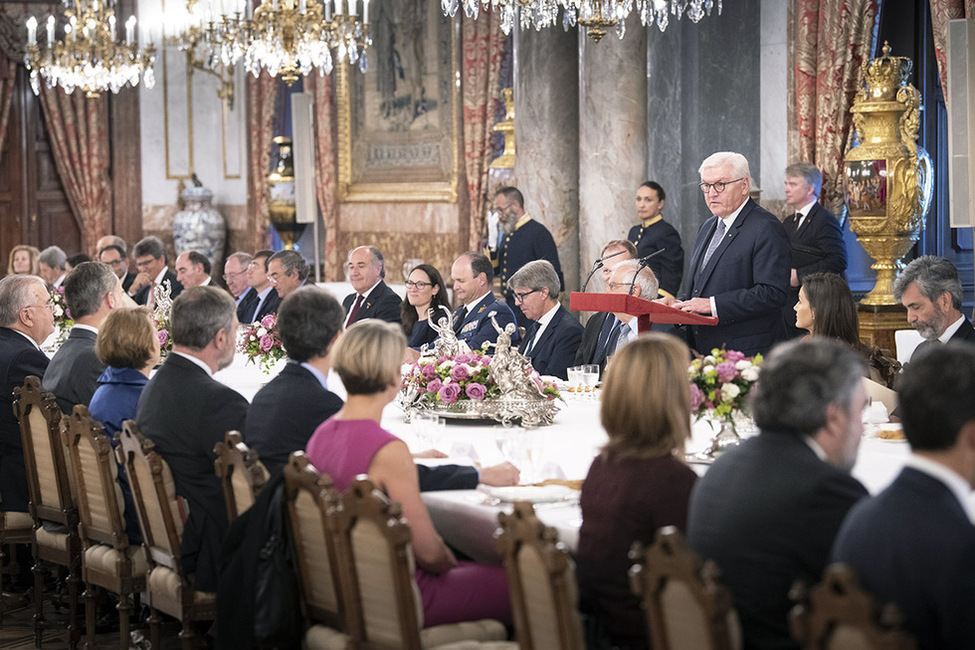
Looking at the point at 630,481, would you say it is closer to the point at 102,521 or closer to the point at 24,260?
the point at 102,521

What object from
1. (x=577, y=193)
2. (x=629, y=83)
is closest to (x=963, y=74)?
(x=629, y=83)

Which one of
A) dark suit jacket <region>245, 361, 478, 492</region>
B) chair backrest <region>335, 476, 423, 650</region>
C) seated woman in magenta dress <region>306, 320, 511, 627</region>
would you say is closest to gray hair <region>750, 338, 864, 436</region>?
chair backrest <region>335, 476, 423, 650</region>

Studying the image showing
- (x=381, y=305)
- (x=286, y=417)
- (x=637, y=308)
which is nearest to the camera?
(x=286, y=417)

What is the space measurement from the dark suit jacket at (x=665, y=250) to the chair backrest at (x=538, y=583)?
5878mm

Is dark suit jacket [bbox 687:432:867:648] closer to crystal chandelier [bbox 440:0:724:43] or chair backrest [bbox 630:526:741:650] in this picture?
chair backrest [bbox 630:526:741:650]

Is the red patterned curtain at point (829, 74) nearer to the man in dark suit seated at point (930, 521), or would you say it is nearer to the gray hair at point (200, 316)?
the gray hair at point (200, 316)

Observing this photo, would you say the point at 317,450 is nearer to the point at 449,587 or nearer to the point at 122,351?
the point at 449,587

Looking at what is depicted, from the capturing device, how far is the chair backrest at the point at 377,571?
9.50 feet

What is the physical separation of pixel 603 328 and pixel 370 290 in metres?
2.04

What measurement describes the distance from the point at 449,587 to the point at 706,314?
97.3 inches

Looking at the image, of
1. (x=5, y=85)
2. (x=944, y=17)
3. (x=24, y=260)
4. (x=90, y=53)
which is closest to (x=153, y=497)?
(x=944, y=17)

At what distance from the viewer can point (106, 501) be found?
4.25 metres

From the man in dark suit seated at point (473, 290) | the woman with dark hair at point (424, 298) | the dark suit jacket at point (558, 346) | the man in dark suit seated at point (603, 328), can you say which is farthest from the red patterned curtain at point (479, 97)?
the dark suit jacket at point (558, 346)

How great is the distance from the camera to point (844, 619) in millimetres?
2025
